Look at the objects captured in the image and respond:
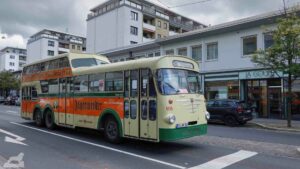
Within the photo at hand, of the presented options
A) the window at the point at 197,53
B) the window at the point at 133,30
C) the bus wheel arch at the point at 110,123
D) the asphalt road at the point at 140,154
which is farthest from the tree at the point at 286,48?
the window at the point at 133,30

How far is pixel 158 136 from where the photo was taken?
915cm

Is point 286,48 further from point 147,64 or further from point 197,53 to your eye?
point 197,53

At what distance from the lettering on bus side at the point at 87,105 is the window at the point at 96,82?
51cm


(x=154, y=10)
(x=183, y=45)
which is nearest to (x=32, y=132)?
(x=183, y=45)

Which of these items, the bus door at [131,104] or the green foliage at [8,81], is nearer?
the bus door at [131,104]

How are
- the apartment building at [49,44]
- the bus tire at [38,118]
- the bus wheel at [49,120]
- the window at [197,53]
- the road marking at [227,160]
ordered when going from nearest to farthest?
the road marking at [227,160] → the bus wheel at [49,120] → the bus tire at [38,118] → the window at [197,53] → the apartment building at [49,44]

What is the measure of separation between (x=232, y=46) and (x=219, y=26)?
77.5 inches

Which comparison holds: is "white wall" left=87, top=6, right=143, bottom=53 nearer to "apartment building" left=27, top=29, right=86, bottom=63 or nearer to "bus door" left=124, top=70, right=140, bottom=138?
"apartment building" left=27, top=29, right=86, bottom=63

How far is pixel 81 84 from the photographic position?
12.7 m

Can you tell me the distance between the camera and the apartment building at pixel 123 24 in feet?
179

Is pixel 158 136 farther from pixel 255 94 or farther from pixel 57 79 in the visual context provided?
pixel 255 94

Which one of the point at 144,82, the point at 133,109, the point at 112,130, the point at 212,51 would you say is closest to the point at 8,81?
the point at 212,51

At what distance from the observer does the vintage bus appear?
9.25 metres

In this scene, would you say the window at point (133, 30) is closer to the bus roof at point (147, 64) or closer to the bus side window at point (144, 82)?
the bus roof at point (147, 64)
